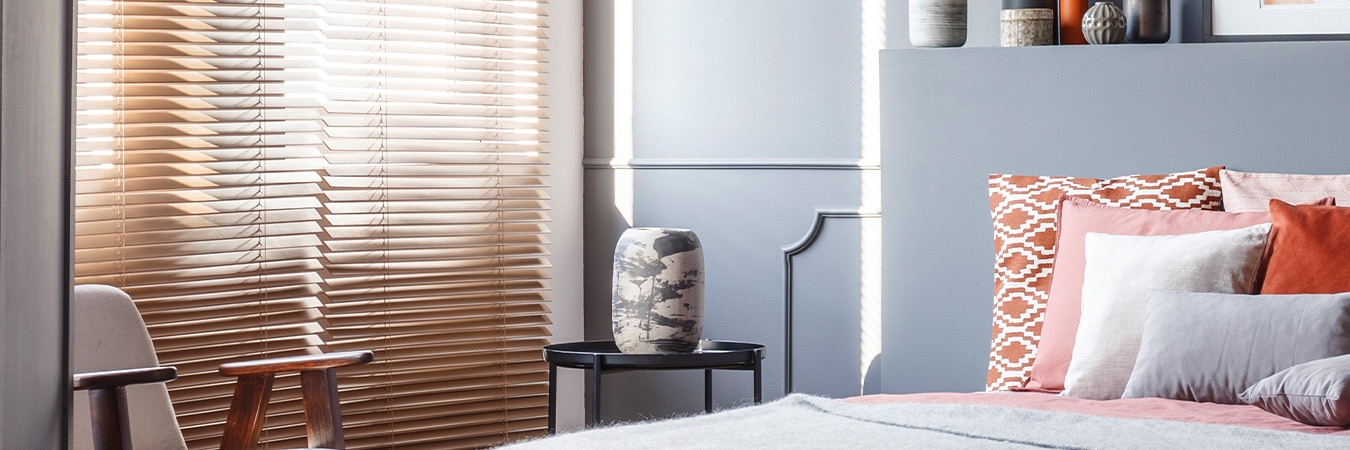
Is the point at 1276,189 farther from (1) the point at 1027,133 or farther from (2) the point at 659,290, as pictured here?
(2) the point at 659,290

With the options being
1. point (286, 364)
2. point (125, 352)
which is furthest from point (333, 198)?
point (286, 364)

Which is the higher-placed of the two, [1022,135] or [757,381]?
[1022,135]

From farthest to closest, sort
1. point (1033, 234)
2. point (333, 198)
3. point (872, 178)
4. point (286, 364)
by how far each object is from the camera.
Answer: point (872, 178)
point (333, 198)
point (1033, 234)
point (286, 364)

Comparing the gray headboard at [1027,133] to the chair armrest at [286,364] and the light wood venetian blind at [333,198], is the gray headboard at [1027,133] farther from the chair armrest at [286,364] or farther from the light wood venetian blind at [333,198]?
the chair armrest at [286,364]

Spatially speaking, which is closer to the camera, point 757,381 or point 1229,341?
point 1229,341

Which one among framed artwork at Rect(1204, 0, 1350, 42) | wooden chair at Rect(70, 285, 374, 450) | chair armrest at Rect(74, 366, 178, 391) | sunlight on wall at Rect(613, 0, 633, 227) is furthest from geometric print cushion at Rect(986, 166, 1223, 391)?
chair armrest at Rect(74, 366, 178, 391)

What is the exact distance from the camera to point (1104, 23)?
2.82 m

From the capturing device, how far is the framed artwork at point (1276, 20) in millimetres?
2834

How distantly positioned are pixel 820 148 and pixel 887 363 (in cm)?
66

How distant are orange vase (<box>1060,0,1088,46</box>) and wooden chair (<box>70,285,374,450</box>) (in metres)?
1.81

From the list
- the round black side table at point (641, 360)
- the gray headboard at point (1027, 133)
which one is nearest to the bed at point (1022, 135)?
the gray headboard at point (1027, 133)

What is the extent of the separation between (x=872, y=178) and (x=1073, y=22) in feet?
2.20

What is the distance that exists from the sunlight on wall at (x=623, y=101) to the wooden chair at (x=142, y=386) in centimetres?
125

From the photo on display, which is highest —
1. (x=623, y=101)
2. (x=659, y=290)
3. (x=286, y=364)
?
(x=623, y=101)
